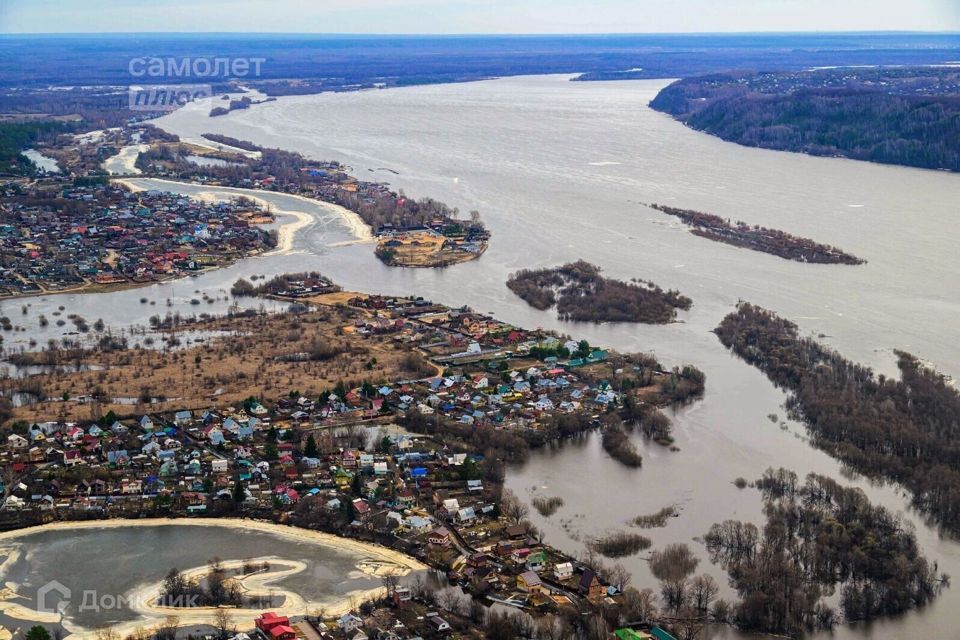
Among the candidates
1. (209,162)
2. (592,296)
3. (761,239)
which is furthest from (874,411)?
(209,162)

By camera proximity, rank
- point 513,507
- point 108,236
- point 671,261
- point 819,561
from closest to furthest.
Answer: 1. point 819,561
2. point 513,507
3. point 671,261
4. point 108,236

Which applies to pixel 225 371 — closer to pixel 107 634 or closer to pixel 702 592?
pixel 107 634

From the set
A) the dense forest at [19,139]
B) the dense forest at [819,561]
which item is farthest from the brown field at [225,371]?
the dense forest at [19,139]

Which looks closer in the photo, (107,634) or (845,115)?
(107,634)

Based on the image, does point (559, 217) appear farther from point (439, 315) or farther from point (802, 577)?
point (802, 577)

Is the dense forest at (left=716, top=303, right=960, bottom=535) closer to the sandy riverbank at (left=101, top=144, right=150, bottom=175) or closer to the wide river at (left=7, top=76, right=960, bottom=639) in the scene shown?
the wide river at (left=7, top=76, right=960, bottom=639)

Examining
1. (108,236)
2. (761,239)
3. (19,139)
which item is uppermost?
(19,139)

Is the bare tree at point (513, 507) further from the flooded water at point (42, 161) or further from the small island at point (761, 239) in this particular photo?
the flooded water at point (42, 161)
